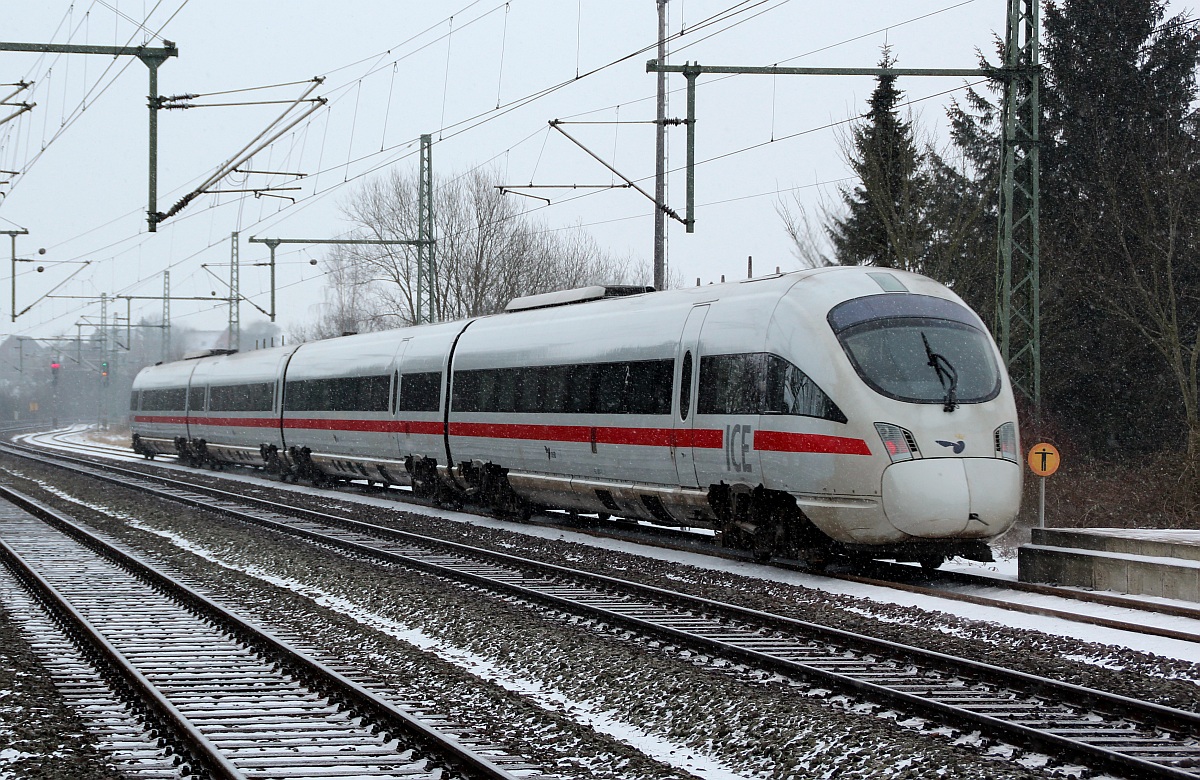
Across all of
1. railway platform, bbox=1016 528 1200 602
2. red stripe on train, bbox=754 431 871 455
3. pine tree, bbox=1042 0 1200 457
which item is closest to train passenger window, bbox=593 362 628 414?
red stripe on train, bbox=754 431 871 455

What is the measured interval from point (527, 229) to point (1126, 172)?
2305 centimetres

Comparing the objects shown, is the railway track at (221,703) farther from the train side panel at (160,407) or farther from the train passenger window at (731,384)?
the train side panel at (160,407)

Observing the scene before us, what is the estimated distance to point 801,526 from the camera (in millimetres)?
13656

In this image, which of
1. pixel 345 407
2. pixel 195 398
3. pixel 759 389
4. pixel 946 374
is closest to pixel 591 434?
pixel 759 389

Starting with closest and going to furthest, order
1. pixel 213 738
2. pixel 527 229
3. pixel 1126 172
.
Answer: pixel 213 738
pixel 1126 172
pixel 527 229

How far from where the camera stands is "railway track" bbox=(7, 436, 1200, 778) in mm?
6625

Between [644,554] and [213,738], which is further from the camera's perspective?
[644,554]

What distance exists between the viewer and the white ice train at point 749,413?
41.3ft

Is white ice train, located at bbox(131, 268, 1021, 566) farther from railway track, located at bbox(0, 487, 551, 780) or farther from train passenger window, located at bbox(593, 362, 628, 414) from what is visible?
railway track, located at bbox(0, 487, 551, 780)

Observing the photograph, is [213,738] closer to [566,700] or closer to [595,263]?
[566,700]

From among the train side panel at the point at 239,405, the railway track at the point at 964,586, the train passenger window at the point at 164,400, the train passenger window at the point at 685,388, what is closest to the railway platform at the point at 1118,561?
the railway track at the point at 964,586

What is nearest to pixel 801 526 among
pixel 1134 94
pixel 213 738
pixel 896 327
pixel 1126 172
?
pixel 896 327

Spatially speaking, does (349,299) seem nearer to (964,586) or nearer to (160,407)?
(160,407)

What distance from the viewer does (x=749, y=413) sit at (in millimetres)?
13812
